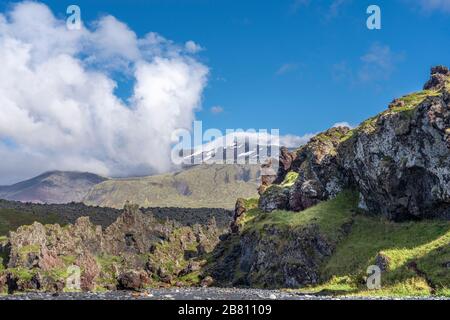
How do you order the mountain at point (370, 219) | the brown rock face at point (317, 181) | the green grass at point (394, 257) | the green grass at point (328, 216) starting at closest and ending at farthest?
the green grass at point (394, 257), the mountain at point (370, 219), the green grass at point (328, 216), the brown rock face at point (317, 181)

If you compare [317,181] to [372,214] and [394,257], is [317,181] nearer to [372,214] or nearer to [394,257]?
[372,214]

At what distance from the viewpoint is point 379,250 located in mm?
92188

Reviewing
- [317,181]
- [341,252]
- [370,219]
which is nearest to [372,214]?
[370,219]

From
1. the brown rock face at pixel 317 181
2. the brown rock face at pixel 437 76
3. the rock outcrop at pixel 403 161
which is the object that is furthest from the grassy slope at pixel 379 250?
the brown rock face at pixel 437 76

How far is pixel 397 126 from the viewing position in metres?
102

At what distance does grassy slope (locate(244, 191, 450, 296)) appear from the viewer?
6931 centimetres

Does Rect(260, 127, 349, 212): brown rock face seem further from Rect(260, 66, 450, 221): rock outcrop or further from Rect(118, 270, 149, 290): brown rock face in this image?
Rect(118, 270, 149, 290): brown rock face

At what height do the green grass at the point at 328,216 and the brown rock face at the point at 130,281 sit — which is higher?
the green grass at the point at 328,216

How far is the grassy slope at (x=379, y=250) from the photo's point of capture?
69312mm

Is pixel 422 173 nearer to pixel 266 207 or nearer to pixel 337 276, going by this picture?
pixel 337 276

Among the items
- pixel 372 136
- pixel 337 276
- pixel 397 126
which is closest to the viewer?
pixel 337 276

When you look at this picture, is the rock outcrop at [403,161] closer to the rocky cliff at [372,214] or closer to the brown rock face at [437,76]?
the rocky cliff at [372,214]

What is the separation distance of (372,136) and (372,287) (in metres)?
44.6

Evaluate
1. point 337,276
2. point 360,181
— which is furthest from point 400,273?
point 360,181
